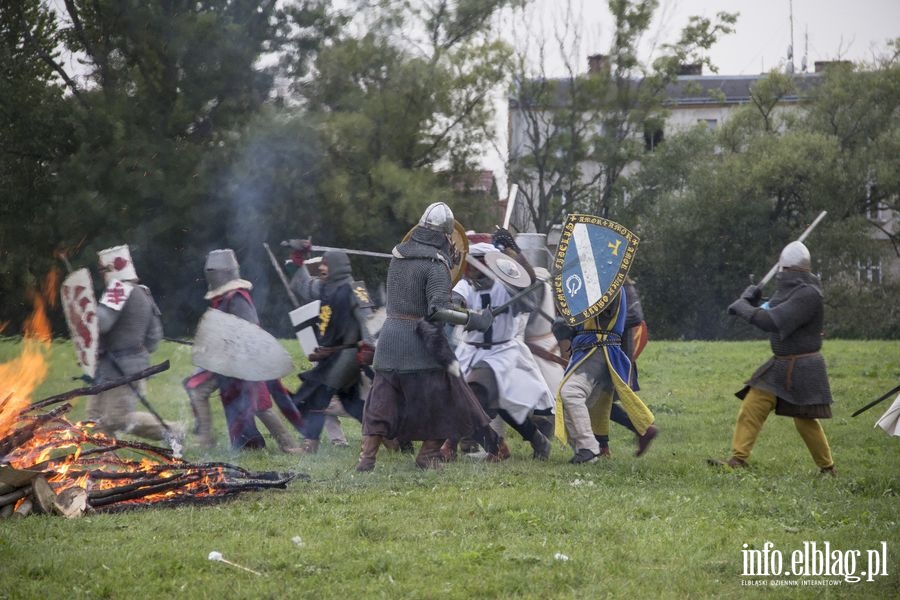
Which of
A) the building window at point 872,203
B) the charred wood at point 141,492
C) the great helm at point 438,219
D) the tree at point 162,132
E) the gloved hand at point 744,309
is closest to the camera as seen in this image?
the charred wood at point 141,492

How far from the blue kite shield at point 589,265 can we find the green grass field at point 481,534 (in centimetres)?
115

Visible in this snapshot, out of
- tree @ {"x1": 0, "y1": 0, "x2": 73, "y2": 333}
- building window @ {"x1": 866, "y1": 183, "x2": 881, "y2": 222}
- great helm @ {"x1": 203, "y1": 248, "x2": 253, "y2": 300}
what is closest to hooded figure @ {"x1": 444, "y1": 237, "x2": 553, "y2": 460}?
great helm @ {"x1": 203, "y1": 248, "x2": 253, "y2": 300}

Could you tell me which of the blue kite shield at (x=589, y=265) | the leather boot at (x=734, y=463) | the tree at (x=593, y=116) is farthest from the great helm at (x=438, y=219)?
the tree at (x=593, y=116)

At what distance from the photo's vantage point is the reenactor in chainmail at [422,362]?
8234 millimetres

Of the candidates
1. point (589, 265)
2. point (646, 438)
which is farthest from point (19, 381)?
point (646, 438)

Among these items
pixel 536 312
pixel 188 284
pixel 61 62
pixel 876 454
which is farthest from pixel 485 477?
pixel 61 62

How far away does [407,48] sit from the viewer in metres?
29.2

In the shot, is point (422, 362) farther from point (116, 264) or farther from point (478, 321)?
point (116, 264)

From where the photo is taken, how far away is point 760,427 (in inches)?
345

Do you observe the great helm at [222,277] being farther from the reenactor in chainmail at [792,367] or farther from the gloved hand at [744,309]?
the reenactor in chainmail at [792,367]

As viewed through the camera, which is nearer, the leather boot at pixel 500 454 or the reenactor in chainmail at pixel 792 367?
the reenactor in chainmail at pixel 792 367

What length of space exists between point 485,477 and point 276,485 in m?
1.41

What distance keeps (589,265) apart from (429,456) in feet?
5.99

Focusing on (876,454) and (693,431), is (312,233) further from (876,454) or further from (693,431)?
(876,454)
